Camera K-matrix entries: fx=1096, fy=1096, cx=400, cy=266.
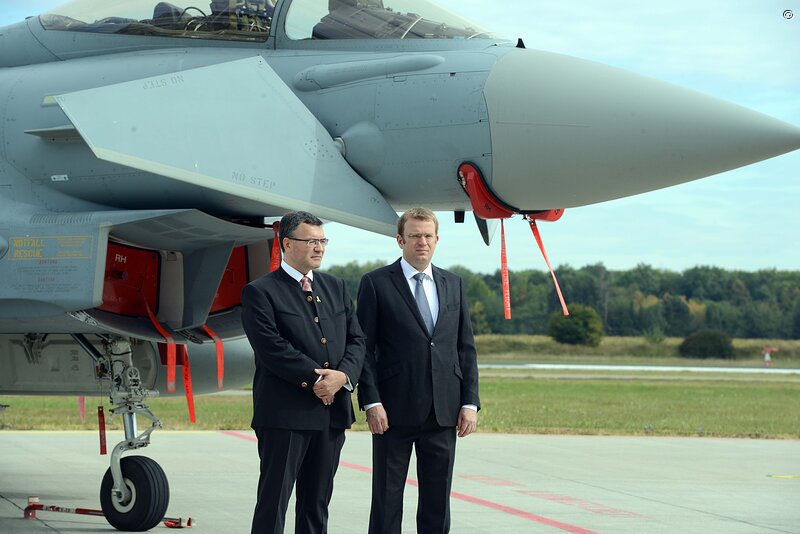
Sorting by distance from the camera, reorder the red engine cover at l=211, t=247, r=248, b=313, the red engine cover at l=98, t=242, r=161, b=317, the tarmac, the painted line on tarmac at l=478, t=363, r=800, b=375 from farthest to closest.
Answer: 1. the painted line on tarmac at l=478, t=363, r=800, b=375
2. the tarmac
3. the red engine cover at l=211, t=247, r=248, b=313
4. the red engine cover at l=98, t=242, r=161, b=317

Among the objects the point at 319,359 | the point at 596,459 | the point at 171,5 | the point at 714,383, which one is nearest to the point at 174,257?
the point at 171,5

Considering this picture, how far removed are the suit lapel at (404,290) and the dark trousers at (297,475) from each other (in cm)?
65

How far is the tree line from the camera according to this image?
220ft

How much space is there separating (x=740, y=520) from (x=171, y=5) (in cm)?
552

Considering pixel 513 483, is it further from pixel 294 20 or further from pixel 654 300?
pixel 654 300

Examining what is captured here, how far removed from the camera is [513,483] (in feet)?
33.7

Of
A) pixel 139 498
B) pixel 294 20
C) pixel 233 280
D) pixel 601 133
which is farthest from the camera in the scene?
pixel 233 280

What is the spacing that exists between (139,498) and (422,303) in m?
2.89

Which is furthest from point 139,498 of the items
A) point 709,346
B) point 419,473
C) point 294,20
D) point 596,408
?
point 709,346

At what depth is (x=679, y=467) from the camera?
11859mm

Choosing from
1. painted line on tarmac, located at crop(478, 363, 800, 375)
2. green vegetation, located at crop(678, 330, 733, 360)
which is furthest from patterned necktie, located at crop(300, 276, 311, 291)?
green vegetation, located at crop(678, 330, 733, 360)

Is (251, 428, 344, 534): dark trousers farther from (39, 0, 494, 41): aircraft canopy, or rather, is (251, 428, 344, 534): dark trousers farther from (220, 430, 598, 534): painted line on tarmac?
(220, 430, 598, 534): painted line on tarmac

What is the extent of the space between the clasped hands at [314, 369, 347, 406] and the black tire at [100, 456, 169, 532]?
2579mm

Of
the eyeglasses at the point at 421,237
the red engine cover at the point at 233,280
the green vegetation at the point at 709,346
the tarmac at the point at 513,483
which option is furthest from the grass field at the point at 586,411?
the green vegetation at the point at 709,346
